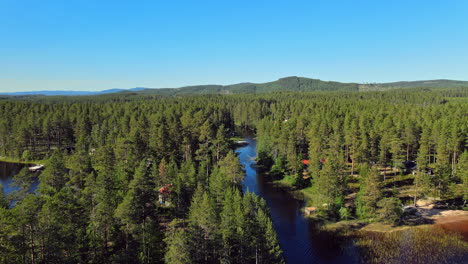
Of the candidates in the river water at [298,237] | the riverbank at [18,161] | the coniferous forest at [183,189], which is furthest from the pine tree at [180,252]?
the riverbank at [18,161]

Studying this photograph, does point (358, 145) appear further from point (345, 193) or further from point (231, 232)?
point (231, 232)

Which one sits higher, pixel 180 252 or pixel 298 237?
pixel 180 252

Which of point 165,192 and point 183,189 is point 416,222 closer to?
point 183,189

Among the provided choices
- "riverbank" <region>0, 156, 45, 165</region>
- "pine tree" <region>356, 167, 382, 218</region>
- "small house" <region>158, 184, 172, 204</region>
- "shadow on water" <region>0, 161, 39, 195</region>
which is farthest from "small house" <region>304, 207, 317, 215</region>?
"riverbank" <region>0, 156, 45, 165</region>

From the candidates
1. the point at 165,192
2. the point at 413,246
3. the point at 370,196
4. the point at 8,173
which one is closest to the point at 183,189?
the point at 165,192

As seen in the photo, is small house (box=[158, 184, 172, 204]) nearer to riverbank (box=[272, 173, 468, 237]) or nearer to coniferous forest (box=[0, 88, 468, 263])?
coniferous forest (box=[0, 88, 468, 263])

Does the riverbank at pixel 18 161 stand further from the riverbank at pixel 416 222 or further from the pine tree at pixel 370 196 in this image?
the pine tree at pixel 370 196

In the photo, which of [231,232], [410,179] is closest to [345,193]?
[410,179]

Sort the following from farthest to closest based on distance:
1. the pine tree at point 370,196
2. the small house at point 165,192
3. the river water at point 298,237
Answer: the pine tree at point 370,196 → the small house at point 165,192 → the river water at point 298,237
